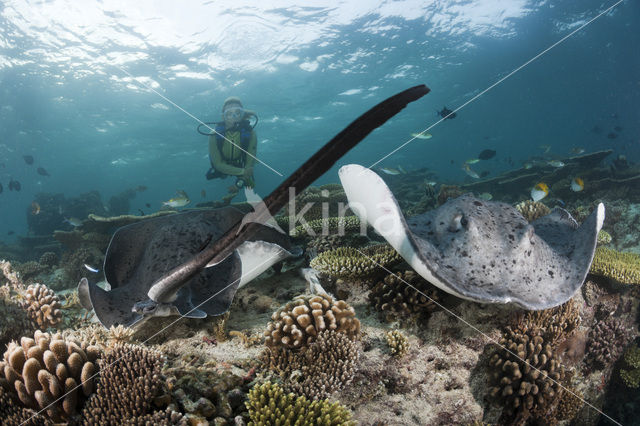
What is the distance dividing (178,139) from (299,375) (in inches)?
1796

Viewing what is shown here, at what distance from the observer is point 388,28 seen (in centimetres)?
2264

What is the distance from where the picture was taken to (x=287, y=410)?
2221 mm

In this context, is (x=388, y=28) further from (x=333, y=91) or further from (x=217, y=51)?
(x=217, y=51)

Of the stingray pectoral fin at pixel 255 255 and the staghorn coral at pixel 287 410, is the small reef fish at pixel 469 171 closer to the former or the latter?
the stingray pectoral fin at pixel 255 255

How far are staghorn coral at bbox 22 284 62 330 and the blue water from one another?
67.3 ft

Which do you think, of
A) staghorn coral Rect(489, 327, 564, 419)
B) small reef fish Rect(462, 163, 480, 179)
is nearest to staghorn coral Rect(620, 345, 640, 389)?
staghorn coral Rect(489, 327, 564, 419)

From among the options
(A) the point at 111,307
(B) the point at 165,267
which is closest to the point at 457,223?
(B) the point at 165,267

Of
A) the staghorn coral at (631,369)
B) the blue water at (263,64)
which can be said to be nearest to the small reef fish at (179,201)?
the staghorn coral at (631,369)

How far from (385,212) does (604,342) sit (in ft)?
16.8

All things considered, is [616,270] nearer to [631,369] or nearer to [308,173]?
[631,369]

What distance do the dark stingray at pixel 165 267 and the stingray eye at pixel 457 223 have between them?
2.06 metres

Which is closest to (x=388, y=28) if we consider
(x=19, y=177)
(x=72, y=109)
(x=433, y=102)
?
(x=433, y=102)

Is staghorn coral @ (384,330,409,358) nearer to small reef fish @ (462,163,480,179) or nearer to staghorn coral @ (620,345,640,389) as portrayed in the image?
staghorn coral @ (620,345,640,389)

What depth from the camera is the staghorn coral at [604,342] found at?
4.55 meters
